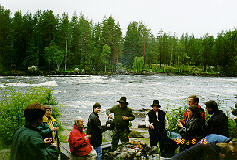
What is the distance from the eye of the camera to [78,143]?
15.0 feet

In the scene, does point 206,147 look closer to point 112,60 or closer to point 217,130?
point 217,130

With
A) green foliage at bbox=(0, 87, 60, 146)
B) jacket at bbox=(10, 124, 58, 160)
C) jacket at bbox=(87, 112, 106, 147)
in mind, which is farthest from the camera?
green foliage at bbox=(0, 87, 60, 146)

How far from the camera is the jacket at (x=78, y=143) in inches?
181

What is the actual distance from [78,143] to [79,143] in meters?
0.02

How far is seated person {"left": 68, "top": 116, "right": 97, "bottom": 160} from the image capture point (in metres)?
4.58

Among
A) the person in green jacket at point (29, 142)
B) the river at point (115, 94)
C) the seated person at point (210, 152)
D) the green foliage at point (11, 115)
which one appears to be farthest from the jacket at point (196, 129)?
the green foliage at point (11, 115)

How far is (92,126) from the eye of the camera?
4973mm

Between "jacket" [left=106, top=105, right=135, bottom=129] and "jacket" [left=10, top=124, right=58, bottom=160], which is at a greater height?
"jacket" [left=10, top=124, right=58, bottom=160]

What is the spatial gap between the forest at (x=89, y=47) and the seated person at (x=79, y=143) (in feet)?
138

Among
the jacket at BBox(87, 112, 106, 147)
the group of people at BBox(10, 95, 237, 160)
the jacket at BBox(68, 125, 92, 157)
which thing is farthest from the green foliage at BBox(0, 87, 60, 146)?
the jacket at BBox(87, 112, 106, 147)

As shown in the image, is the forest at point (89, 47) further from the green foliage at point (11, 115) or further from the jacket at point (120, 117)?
the jacket at point (120, 117)

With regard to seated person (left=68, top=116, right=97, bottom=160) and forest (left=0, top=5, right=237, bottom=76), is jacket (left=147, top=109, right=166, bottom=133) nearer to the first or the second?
seated person (left=68, top=116, right=97, bottom=160)

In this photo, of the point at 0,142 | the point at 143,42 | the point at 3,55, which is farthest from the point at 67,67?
the point at 0,142

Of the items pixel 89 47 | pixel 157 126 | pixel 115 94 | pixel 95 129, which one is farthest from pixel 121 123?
pixel 89 47
